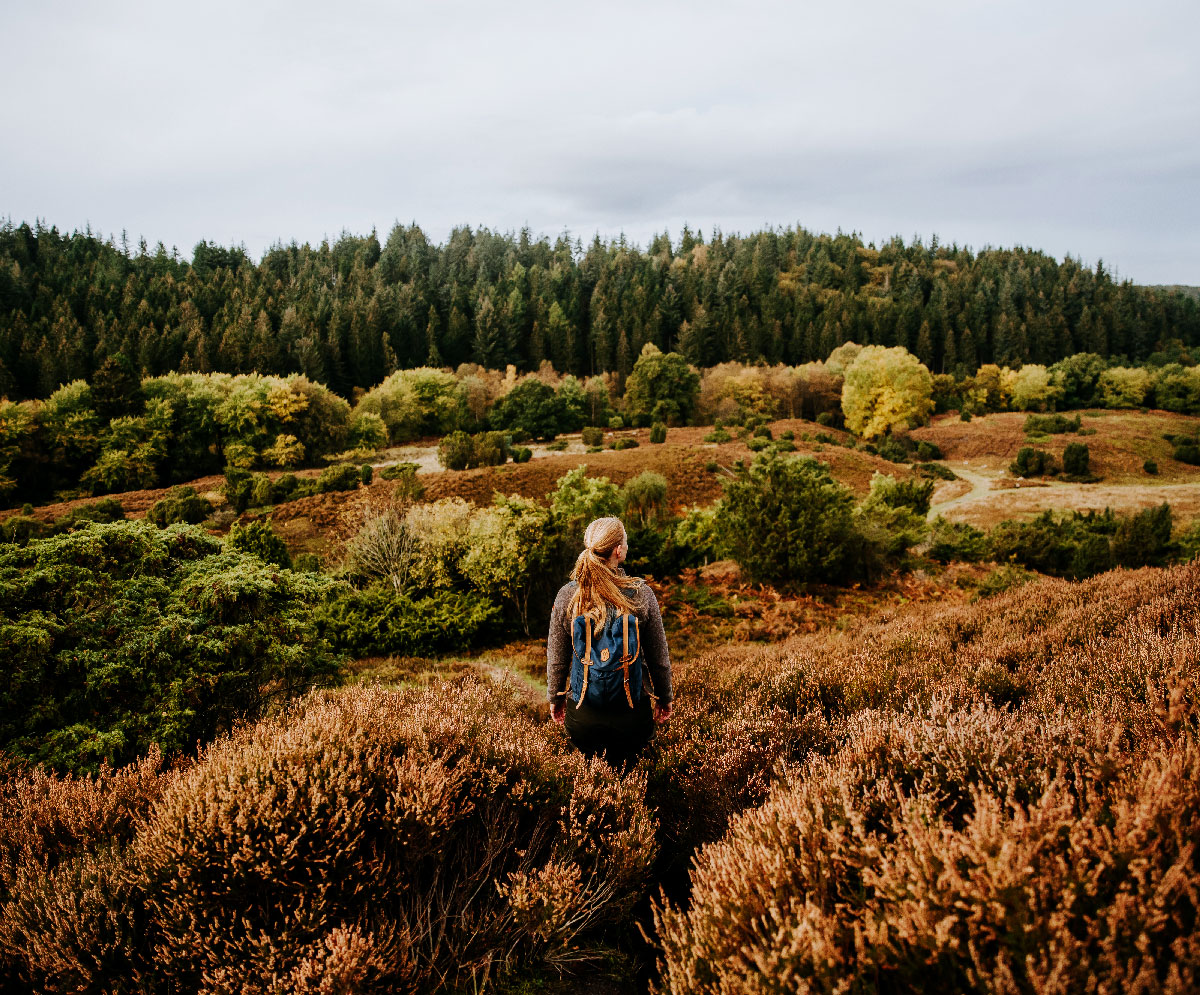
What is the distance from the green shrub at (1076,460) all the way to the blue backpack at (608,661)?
41801mm

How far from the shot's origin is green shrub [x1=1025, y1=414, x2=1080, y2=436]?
44.9 m

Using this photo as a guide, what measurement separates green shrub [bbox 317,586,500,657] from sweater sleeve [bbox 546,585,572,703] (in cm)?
767

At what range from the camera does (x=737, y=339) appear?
259 ft

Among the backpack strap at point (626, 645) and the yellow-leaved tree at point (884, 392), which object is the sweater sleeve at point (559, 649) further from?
the yellow-leaved tree at point (884, 392)

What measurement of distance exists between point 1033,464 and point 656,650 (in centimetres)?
4191

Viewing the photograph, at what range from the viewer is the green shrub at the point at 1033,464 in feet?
121

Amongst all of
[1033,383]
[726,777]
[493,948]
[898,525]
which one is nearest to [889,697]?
[726,777]

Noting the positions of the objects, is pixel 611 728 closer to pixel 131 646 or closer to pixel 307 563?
pixel 131 646

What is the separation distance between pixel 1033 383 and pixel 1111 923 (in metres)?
73.1

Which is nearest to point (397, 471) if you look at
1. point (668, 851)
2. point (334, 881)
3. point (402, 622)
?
point (402, 622)

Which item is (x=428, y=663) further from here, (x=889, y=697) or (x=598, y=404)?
(x=598, y=404)

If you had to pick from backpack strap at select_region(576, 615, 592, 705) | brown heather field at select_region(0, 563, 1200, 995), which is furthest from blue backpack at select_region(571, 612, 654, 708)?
brown heather field at select_region(0, 563, 1200, 995)

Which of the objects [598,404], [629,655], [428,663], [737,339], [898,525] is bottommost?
[428,663]

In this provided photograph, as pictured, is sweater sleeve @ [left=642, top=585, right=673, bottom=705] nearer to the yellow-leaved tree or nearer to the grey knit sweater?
the grey knit sweater
